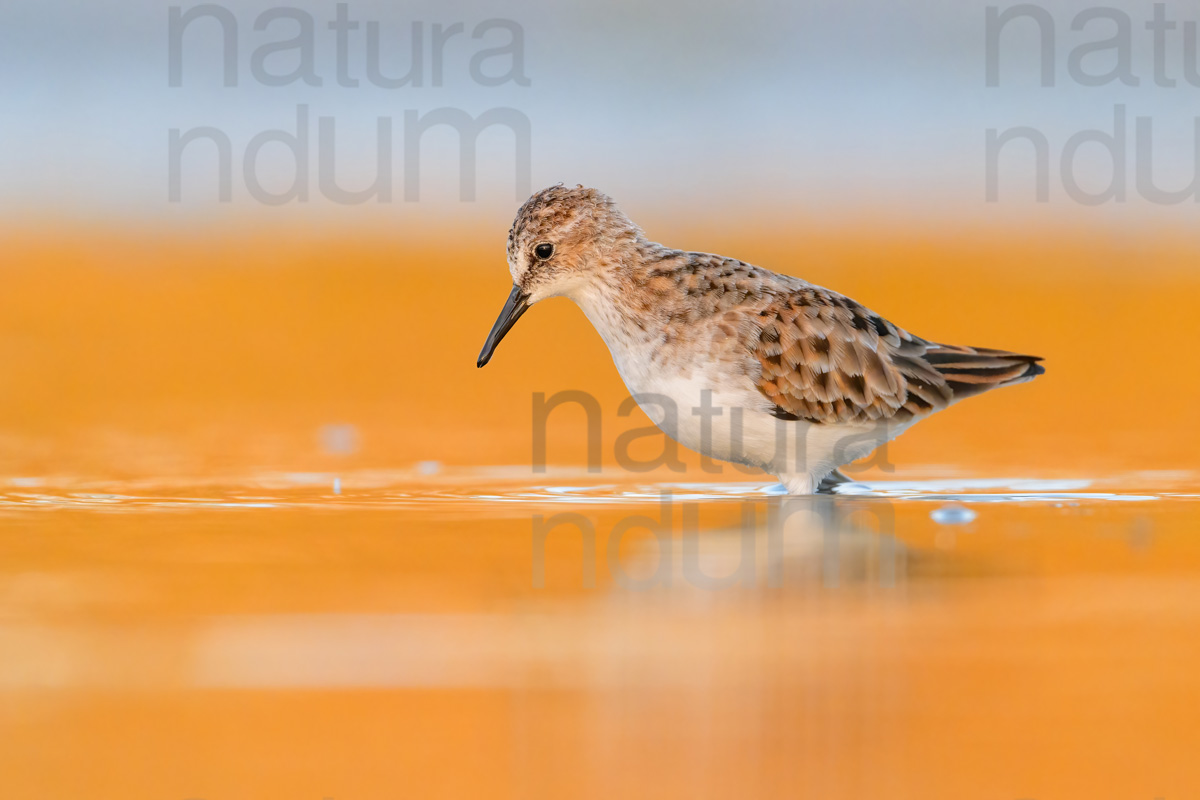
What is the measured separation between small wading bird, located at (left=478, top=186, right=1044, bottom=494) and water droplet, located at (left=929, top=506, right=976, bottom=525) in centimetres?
56

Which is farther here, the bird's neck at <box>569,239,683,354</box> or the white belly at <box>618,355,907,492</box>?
the bird's neck at <box>569,239,683,354</box>

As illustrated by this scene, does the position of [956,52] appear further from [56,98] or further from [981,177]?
[56,98]

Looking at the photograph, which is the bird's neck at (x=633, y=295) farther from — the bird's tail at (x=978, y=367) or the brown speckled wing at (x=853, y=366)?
the bird's tail at (x=978, y=367)

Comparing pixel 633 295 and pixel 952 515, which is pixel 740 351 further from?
pixel 952 515

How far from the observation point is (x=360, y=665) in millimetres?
3740

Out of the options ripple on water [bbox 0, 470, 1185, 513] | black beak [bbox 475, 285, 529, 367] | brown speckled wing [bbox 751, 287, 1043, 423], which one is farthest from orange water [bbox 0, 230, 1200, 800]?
black beak [bbox 475, 285, 529, 367]

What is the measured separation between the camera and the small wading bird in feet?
18.1

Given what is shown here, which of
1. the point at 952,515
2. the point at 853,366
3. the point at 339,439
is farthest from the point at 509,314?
the point at 952,515

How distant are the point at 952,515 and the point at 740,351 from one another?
905mm

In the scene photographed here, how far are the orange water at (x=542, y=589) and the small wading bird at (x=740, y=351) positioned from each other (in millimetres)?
260

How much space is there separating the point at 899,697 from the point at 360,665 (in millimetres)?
1227

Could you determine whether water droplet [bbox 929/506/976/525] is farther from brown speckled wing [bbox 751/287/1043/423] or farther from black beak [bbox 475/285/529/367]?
black beak [bbox 475/285/529/367]

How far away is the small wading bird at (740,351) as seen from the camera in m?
5.51

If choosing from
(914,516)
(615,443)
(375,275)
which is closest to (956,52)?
(375,275)
